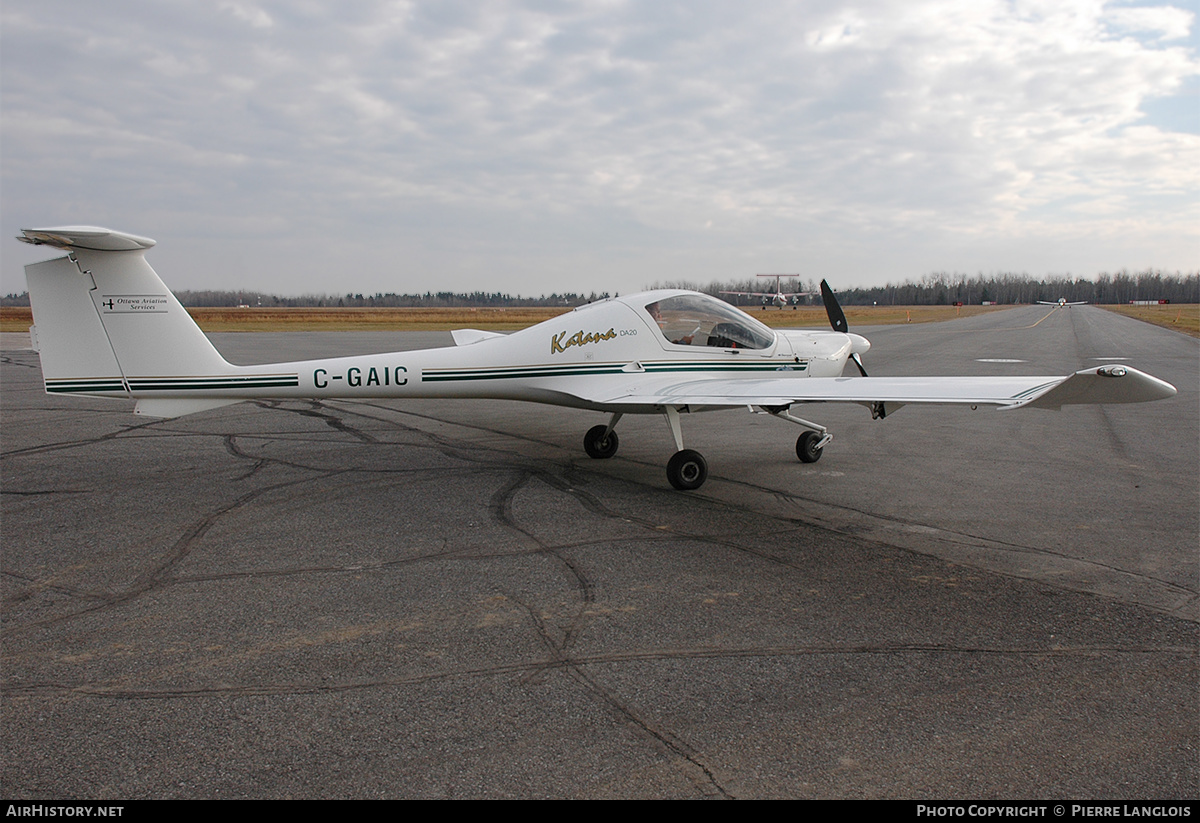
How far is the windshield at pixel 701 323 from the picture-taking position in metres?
9.23

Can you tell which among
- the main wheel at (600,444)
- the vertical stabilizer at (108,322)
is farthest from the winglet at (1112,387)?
the vertical stabilizer at (108,322)

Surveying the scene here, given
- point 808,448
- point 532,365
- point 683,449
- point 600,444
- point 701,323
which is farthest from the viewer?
point 600,444

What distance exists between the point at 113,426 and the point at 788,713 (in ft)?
41.9

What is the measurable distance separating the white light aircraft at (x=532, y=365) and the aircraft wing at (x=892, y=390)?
23 mm

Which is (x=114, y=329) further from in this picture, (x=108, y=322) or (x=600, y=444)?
(x=600, y=444)

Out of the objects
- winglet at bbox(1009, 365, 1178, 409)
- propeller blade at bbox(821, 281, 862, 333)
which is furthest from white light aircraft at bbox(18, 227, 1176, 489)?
propeller blade at bbox(821, 281, 862, 333)

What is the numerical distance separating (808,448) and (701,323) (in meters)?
2.20

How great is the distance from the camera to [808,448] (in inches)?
382

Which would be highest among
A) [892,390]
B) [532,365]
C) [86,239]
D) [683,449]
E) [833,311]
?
[86,239]

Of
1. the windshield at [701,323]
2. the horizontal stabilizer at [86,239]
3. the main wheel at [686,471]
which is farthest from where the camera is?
the windshield at [701,323]

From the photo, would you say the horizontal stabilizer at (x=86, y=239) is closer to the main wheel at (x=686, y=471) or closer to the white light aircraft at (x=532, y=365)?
the white light aircraft at (x=532, y=365)

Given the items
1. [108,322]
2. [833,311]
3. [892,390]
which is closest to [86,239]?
[108,322]

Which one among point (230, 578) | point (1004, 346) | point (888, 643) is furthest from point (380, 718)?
point (1004, 346)

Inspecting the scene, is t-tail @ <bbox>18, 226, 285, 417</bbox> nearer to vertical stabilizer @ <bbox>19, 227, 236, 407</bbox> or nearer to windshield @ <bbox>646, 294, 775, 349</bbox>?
vertical stabilizer @ <bbox>19, 227, 236, 407</bbox>
